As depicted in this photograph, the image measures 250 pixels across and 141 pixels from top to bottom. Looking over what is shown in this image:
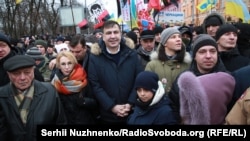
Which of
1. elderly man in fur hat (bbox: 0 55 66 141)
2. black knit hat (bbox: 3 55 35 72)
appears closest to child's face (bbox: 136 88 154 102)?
elderly man in fur hat (bbox: 0 55 66 141)

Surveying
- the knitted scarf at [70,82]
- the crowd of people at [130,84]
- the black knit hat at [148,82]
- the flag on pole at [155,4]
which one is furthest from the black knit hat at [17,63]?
the flag on pole at [155,4]

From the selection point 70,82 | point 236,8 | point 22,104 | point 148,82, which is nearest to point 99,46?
point 70,82

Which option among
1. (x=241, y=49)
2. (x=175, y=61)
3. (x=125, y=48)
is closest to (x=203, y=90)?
(x=175, y=61)

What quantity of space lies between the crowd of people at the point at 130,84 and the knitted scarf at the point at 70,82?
0.04 ft

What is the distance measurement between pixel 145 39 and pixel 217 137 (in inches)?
132

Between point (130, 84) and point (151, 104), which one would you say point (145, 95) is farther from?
point (130, 84)

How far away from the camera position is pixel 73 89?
12.9 feet

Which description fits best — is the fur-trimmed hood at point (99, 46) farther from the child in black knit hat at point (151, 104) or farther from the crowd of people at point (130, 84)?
the child in black knit hat at point (151, 104)

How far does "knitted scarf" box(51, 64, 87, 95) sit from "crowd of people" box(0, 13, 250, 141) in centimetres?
1

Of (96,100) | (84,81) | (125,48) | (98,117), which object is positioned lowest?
(98,117)

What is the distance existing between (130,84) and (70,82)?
741 millimetres

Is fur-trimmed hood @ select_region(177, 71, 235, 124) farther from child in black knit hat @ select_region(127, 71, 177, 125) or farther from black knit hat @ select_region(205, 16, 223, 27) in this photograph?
black knit hat @ select_region(205, 16, 223, 27)

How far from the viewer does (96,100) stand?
408 cm

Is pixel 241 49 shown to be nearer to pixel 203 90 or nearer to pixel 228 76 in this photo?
pixel 228 76
